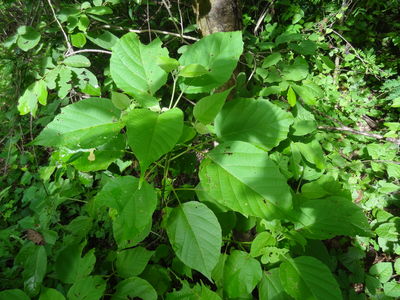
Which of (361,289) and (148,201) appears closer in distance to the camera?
(148,201)

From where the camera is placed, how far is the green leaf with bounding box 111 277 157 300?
101 centimetres

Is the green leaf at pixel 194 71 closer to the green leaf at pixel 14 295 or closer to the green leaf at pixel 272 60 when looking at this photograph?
the green leaf at pixel 272 60

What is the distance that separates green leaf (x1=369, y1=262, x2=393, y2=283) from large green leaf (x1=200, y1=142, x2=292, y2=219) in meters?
1.57

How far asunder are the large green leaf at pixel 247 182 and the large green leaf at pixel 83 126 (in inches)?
13.0

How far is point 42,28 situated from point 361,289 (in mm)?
2906

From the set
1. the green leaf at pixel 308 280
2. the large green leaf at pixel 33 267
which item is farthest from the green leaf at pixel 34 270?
the green leaf at pixel 308 280

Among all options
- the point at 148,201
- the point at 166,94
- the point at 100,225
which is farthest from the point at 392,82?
the point at 100,225

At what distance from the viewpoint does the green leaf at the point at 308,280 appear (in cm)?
90

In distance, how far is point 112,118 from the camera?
793 mm

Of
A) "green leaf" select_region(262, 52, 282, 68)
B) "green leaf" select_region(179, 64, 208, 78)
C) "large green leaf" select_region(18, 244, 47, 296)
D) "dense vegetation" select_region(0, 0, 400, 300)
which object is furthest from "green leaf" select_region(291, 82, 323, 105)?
"large green leaf" select_region(18, 244, 47, 296)

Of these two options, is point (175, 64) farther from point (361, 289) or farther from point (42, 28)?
point (361, 289)

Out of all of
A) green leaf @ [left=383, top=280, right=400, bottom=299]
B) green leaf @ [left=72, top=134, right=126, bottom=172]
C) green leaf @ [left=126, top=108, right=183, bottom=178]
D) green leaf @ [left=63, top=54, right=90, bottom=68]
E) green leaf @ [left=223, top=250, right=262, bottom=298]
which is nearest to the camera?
green leaf @ [left=126, top=108, right=183, bottom=178]

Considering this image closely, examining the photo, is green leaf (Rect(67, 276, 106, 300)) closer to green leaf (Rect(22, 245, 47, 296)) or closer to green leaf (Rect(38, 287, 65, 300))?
green leaf (Rect(38, 287, 65, 300))

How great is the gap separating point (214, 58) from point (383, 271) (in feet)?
6.21
